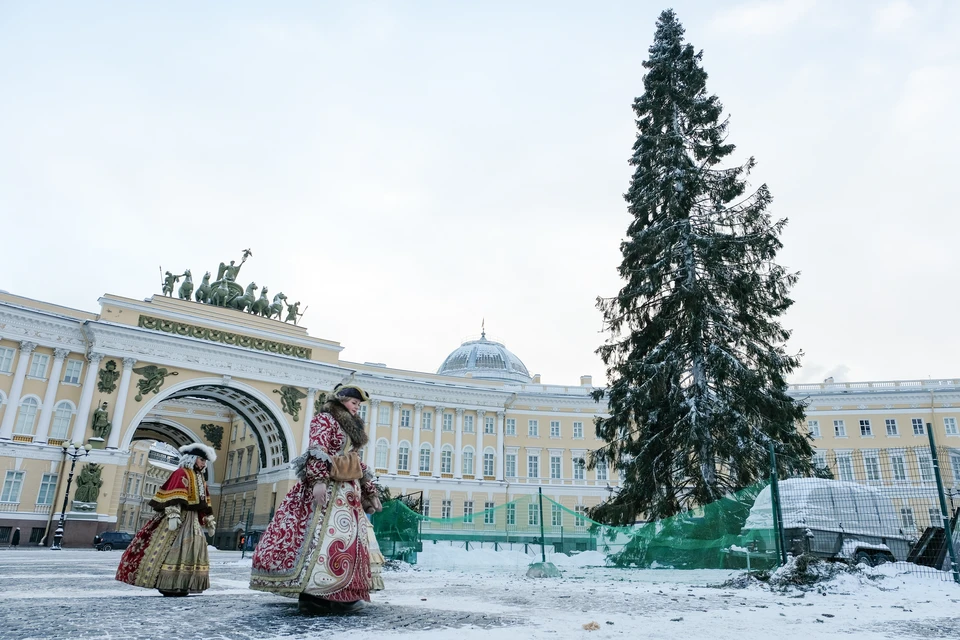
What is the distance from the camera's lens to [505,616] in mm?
5855

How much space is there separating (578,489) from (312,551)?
4577cm

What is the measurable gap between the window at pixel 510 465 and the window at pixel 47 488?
28.2 meters

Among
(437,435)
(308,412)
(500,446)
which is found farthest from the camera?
(500,446)

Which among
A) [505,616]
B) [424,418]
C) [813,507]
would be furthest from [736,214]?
[424,418]

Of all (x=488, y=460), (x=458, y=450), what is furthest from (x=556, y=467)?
(x=458, y=450)

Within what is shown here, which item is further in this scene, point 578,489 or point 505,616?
point 578,489

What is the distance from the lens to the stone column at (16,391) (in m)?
32.0

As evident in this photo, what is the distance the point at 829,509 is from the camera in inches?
488

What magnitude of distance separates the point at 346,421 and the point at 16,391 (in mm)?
34548

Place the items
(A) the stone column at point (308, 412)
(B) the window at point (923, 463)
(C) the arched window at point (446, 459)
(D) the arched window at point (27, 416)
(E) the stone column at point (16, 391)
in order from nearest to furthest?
1. (B) the window at point (923, 463)
2. (E) the stone column at point (16, 391)
3. (D) the arched window at point (27, 416)
4. (A) the stone column at point (308, 412)
5. (C) the arched window at point (446, 459)

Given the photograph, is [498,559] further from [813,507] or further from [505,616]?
[505,616]

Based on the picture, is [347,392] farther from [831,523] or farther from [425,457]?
[425,457]

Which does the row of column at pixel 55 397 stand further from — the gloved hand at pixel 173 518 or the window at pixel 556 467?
the gloved hand at pixel 173 518

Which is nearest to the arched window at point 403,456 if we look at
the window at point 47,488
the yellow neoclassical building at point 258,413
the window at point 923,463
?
the yellow neoclassical building at point 258,413
